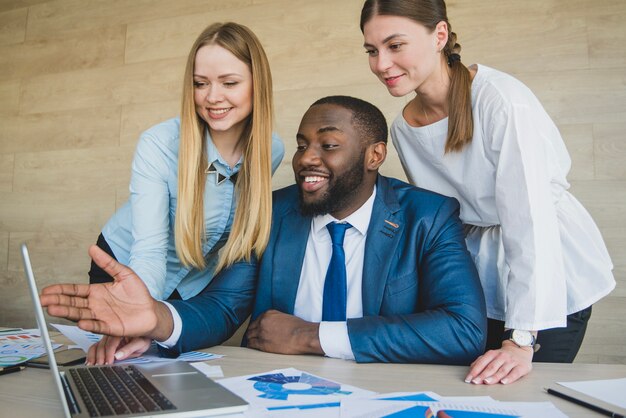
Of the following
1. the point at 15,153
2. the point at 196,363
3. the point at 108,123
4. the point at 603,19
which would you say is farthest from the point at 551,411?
the point at 15,153

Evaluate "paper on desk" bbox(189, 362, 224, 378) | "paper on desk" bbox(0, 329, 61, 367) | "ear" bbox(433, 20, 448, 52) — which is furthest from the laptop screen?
"ear" bbox(433, 20, 448, 52)

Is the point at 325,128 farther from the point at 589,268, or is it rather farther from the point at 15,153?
the point at 15,153

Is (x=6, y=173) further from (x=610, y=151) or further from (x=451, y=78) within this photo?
(x=610, y=151)

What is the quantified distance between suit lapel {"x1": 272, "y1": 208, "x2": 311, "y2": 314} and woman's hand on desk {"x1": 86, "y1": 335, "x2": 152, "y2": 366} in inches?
16.1

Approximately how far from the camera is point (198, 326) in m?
1.37

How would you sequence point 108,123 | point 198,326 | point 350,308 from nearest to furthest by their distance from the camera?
point 198,326 < point 350,308 < point 108,123

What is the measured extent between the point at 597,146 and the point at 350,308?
140 centimetres

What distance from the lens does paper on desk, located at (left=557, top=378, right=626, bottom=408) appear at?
3.01 ft

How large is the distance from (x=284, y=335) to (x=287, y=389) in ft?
1.13

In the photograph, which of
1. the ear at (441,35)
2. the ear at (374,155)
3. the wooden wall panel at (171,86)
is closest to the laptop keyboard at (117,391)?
the ear at (374,155)

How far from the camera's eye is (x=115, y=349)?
3.94 ft

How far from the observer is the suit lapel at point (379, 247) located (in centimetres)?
148

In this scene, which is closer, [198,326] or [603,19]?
[198,326]

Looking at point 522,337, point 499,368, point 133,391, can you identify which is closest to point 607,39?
point 522,337
